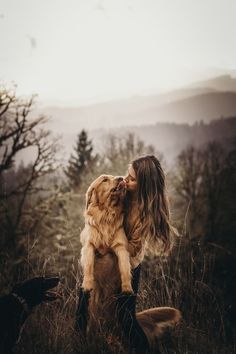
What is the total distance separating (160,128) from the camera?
2832 inches

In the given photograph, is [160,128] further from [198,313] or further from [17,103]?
[198,313]

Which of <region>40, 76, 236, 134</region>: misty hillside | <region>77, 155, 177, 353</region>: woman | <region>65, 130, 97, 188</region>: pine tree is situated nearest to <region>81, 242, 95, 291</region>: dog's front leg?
<region>77, 155, 177, 353</region>: woman

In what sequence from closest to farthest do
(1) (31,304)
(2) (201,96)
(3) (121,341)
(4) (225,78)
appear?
(3) (121,341) → (1) (31,304) → (4) (225,78) → (2) (201,96)

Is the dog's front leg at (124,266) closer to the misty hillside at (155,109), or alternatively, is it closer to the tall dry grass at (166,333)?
the tall dry grass at (166,333)

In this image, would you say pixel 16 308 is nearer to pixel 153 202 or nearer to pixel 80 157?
pixel 153 202

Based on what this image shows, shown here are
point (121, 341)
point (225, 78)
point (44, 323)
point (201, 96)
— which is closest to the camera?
point (121, 341)

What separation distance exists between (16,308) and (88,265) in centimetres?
65

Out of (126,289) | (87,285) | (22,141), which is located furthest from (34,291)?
(22,141)

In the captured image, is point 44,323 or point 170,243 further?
point 44,323

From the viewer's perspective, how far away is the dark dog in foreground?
10.1 feet

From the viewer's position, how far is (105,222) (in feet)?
10.00

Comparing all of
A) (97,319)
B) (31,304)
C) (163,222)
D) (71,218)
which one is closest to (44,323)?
(31,304)

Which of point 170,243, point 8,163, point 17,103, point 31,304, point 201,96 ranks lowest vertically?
point 31,304

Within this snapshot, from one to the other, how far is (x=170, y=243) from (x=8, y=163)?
52.7 feet
